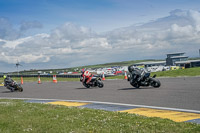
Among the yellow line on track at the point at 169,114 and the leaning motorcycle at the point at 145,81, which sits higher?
the leaning motorcycle at the point at 145,81

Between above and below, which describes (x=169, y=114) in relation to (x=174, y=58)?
below

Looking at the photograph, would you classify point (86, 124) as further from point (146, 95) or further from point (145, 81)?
point (145, 81)

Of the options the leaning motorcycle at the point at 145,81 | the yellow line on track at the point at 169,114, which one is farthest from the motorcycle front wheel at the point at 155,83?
the yellow line on track at the point at 169,114

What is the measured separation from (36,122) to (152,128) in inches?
125

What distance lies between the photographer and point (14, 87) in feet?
75.1

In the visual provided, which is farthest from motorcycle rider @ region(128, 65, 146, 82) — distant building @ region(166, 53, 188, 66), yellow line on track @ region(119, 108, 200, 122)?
distant building @ region(166, 53, 188, 66)

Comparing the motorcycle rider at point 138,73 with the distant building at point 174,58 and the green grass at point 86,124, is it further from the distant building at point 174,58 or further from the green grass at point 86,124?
the distant building at point 174,58

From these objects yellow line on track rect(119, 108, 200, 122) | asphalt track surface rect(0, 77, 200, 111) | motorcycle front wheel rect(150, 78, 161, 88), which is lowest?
yellow line on track rect(119, 108, 200, 122)

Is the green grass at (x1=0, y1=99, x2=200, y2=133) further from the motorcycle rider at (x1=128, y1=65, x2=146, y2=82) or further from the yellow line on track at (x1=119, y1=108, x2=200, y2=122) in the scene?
the motorcycle rider at (x1=128, y1=65, x2=146, y2=82)

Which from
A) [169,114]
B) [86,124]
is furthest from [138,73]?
[86,124]

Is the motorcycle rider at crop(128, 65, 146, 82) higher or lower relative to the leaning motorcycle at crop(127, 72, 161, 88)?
higher

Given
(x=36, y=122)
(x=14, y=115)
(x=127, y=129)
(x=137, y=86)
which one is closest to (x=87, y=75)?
(x=137, y=86)

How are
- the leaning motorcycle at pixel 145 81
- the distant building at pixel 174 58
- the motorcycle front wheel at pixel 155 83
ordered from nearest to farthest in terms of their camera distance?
1. the motorcycle front wheel at pixel 155 83
2. the leaning motorcycle at pixel 145 81
3. the distant building at pixel 174 58

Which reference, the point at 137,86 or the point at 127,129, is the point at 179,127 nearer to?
the point at 127,129
